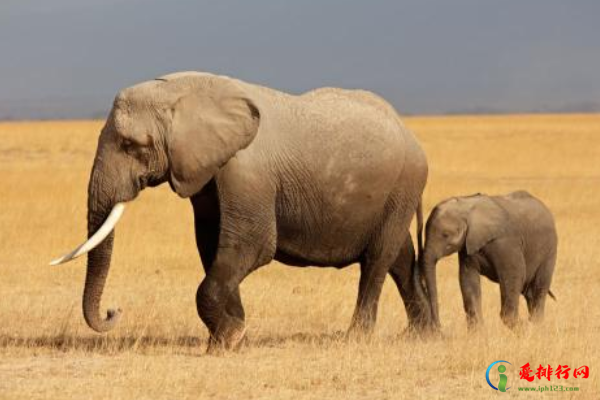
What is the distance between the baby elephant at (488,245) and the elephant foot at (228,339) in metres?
2.24

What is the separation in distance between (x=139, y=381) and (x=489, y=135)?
154ft

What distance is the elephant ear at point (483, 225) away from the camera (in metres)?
12.1

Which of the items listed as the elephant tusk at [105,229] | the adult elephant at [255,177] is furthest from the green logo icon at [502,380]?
the elephant tusk at [105,229]

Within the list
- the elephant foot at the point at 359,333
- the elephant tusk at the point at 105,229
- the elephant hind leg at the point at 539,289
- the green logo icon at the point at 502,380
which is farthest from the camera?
the elephant hind leg at the point at 539,289

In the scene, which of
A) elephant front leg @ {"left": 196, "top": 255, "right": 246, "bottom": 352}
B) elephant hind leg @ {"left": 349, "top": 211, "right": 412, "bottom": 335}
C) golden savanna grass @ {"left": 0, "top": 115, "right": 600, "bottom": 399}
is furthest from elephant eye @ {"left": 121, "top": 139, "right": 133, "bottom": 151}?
elephant hind leg @ {"left": 349, "top": 211, "right": 412, "bottom": 335}

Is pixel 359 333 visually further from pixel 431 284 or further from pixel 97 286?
pixel 97 286

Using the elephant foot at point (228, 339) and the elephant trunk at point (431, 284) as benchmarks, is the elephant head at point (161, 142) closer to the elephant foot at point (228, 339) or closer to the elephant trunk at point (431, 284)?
the elephant foot at point (228, 339)

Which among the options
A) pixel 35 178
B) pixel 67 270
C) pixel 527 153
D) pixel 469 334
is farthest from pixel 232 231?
pixel 527 153

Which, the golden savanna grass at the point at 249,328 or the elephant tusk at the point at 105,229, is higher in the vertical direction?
the elephant tusk at the point at 105,229

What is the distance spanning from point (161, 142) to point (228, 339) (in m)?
1.78

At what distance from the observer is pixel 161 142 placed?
10016 millimetres

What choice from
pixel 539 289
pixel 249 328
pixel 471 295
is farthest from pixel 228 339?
pixel 539 289

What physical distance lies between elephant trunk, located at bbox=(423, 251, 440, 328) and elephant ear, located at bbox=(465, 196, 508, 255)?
0.43 m

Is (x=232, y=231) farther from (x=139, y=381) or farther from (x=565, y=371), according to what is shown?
(x=565, y=371)
